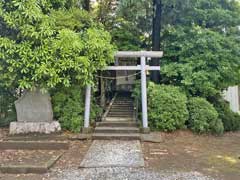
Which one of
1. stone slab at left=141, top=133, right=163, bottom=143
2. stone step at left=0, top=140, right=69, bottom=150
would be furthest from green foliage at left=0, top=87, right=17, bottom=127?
stone slab at left=141, top=133, right=163, bottom=143

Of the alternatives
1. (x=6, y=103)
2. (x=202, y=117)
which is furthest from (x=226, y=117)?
(x=6, y=103)

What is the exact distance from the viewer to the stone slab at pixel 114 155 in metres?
7.16

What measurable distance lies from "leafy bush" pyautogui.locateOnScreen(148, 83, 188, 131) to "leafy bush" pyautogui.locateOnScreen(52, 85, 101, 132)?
2463mm

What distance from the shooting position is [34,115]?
1027 centimetres

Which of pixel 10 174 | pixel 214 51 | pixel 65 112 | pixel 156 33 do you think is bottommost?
pixel 10 174

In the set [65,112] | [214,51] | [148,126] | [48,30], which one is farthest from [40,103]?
[214,51]

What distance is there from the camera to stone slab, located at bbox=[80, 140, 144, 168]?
7156mm

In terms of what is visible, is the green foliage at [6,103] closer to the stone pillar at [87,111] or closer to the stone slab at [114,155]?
the stone pillar at [87,111]

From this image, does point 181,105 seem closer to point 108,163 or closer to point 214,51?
point 214,51

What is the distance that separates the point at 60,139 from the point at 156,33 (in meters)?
5.74

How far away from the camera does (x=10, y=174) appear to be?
21.6ft

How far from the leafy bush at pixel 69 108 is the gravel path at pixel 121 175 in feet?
12.3

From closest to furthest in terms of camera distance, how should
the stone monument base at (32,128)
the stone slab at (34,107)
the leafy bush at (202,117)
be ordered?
1. the stone monument base at (32,128)
2. the stone slab at (34,107)
3. the leafy bush at (202,117)

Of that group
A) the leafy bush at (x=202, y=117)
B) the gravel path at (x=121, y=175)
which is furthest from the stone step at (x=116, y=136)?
the gravel path at (x=121, y=175)
